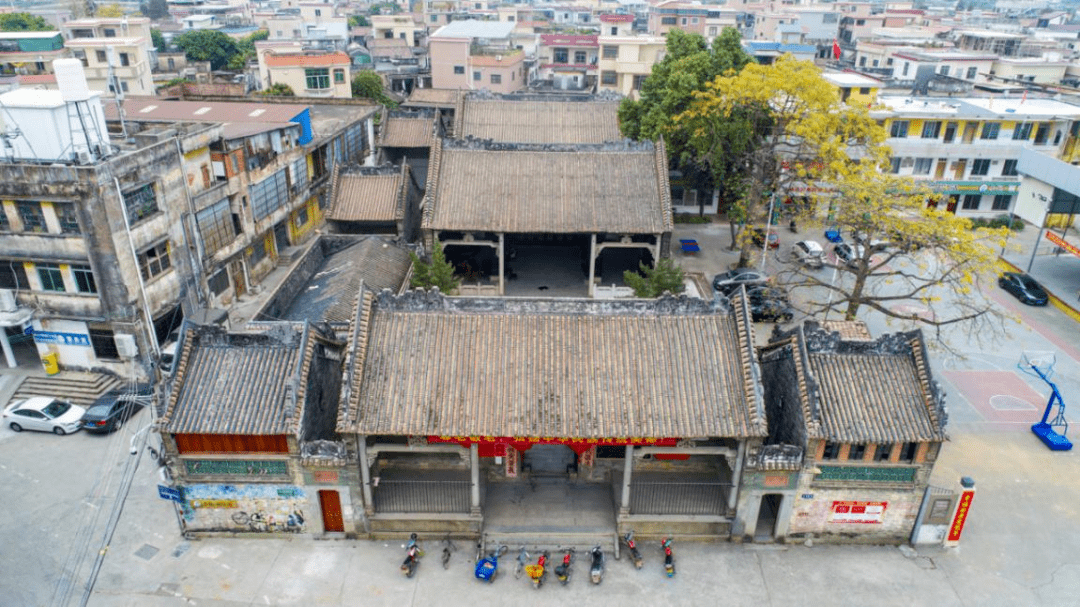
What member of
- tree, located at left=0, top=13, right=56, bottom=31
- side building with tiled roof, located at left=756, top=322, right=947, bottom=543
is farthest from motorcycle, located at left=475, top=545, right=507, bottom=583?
tree, located at left=0, top=13, right=56, bottom=31

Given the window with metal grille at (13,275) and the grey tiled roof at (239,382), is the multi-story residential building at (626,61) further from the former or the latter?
the grey tiled roof at (239,382)

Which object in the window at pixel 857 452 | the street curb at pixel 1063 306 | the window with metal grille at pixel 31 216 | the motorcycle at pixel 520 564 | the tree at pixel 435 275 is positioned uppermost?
the window with metal grille at pixel 31 216

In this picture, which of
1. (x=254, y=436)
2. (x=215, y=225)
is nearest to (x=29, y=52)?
(x=215, y=225)

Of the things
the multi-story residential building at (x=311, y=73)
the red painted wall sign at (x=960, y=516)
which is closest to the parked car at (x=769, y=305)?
the red painted wall sign at (x=960, y=516)

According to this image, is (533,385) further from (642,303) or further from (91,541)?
(91,541)

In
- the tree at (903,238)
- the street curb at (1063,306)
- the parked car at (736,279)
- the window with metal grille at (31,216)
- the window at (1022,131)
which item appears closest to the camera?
the window with metal grille at (31,216)

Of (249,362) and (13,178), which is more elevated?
(13,178)

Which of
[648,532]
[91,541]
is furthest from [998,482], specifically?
[91,541]
